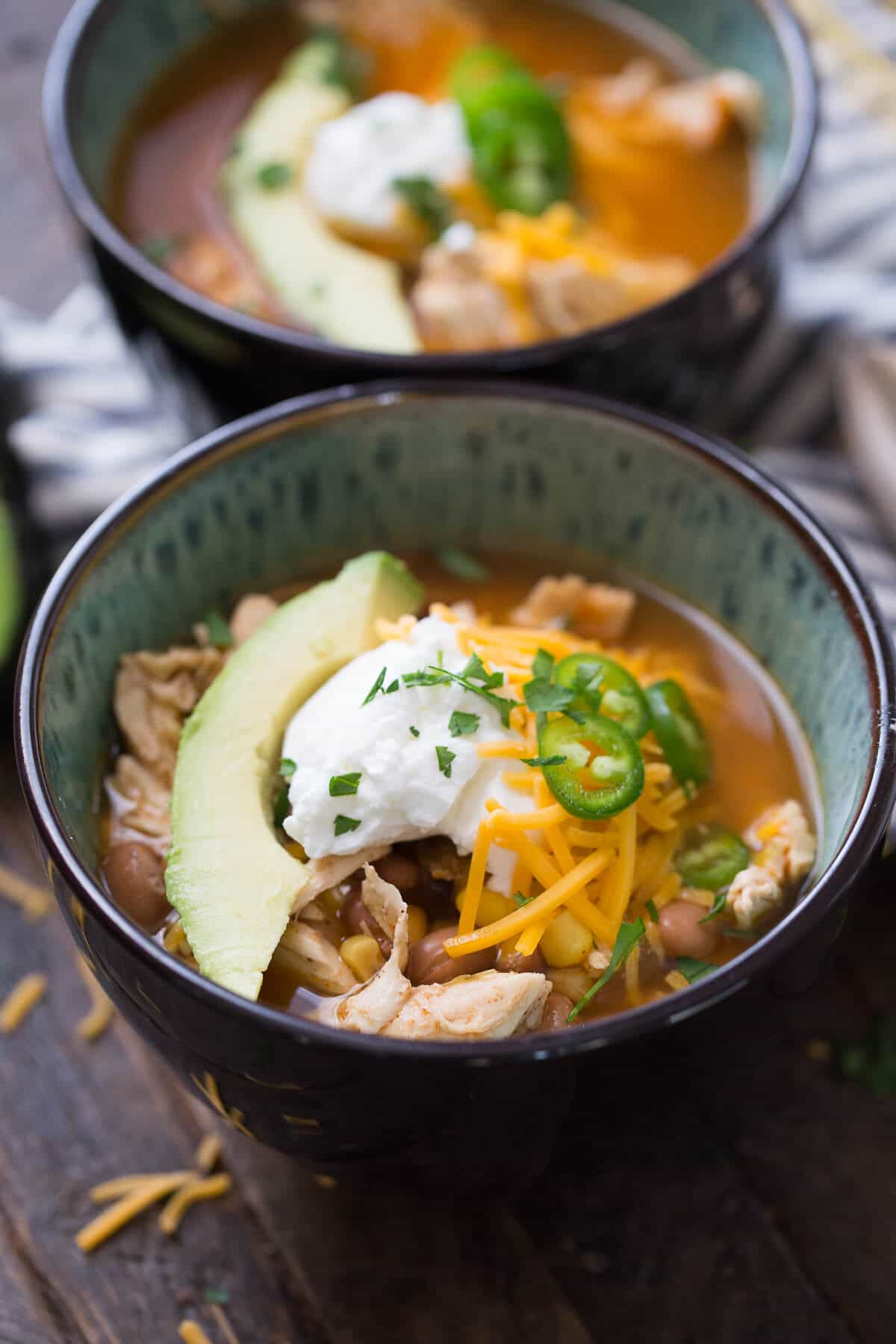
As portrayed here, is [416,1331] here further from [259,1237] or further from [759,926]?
[759,926]

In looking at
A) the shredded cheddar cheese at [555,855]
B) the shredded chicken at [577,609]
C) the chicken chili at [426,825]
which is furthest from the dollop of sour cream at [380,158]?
the shredded cheddar cheese at [555,855]

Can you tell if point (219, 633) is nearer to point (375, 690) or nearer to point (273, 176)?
point (375, 690)

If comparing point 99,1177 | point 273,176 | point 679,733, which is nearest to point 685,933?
point 679,733

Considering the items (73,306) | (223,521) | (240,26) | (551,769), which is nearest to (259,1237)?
(551,769)

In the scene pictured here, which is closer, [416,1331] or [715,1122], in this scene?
[416,1331]

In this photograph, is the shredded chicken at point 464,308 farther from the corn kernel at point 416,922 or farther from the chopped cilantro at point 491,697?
the corn kernel at point 416,922

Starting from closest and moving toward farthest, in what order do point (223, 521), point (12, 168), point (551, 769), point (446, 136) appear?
1. point (551, 769)
2. point (223, 521)
3. point (446, 136)
4. point (12, 168)
